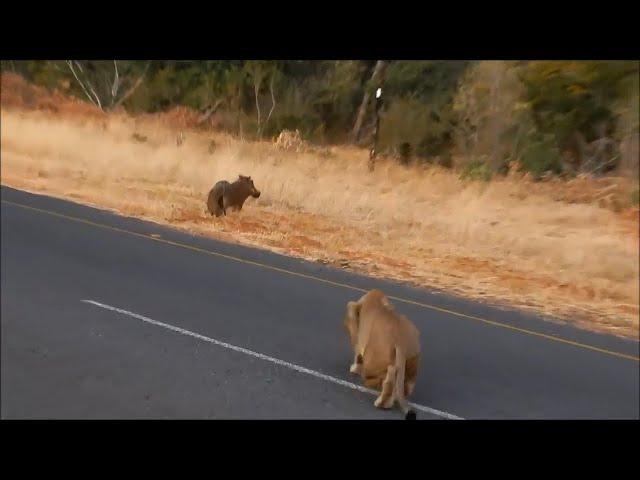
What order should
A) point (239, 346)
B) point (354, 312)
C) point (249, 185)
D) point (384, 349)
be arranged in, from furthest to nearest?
point (249, 185)
point (239, 346)
point (354, 312)
point (384, 349)

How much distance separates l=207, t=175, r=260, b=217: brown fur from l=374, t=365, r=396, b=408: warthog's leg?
9.84m

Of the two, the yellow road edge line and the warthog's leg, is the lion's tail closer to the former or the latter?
the warthog's leg

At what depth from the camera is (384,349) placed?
619 cm

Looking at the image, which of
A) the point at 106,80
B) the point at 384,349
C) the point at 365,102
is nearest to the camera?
the point at 384,349

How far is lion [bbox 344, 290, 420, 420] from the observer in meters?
5.99

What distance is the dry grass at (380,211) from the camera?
12195 mm

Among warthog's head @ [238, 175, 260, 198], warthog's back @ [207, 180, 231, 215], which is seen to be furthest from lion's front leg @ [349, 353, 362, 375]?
warthog's head @ [238, 175, 260, 198]

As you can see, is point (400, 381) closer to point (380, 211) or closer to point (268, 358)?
point (268, 358)

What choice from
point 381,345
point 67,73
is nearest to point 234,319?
point 381,345

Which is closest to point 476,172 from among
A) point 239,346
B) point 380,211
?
point 380,211

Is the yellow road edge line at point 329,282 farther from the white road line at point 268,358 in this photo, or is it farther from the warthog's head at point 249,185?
the warthog's head at point 249,185

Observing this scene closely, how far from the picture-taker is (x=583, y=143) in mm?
23625

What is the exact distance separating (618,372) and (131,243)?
6953 mm

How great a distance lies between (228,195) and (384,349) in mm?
9915
